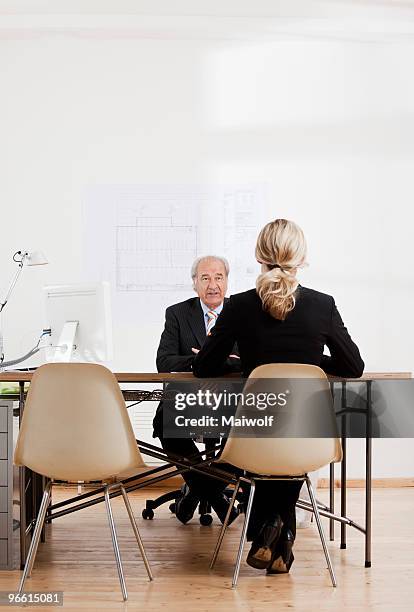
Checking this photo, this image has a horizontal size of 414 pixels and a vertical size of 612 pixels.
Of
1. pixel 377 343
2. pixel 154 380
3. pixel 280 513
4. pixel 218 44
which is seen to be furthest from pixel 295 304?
pixel 218 44

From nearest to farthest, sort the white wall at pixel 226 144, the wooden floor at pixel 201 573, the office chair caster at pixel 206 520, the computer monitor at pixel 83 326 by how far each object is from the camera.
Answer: the wooden floor at pixel 201 573 → the computer monitor at pixel 83 326 → the office chair caster at pixel 206 520 → the white wall at pixel 226 144

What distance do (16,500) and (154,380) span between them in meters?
0.74

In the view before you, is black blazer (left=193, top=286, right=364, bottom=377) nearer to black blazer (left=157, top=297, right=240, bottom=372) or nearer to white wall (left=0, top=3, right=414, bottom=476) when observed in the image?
black blazer (left=157, top=297, right=240, bottom=372)

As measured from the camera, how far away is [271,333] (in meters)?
3.11

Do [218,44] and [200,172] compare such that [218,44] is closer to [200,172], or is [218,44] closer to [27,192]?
[200,172]

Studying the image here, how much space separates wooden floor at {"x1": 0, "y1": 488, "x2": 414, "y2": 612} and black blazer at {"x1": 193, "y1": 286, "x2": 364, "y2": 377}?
0.78 meters

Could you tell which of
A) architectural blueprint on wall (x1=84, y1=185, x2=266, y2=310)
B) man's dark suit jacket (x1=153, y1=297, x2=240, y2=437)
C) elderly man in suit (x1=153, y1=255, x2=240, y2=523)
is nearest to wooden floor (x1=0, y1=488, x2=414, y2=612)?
elderly man in suit (x1=153, y1=255, x2=240, y2=523)

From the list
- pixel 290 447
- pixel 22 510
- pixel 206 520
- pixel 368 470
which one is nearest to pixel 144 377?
pixel 290 447

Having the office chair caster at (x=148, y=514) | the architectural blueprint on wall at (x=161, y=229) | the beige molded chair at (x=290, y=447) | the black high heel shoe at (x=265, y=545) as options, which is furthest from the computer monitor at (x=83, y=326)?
the architectural blueprint on wall at (x=161, y=229)

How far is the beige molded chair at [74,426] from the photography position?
2.99 metres

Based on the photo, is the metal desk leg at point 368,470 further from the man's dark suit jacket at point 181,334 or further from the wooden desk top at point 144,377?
the man's dark suit jacket at point 181,334

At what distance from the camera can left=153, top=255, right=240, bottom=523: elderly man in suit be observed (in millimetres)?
4223

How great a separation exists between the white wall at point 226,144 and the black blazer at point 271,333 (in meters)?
2.26

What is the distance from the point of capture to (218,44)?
5414 mm
